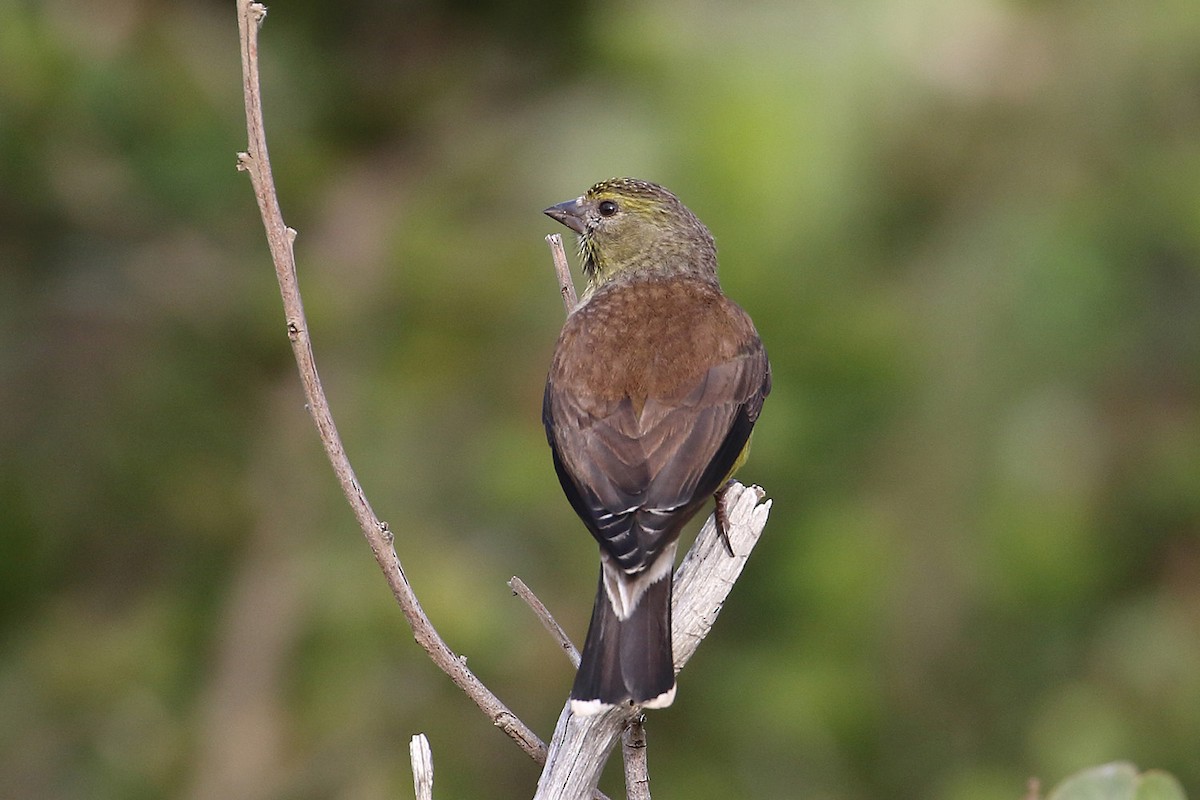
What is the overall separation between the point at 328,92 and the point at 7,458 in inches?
87.2

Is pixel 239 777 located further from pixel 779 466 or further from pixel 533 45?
pixel 533 45

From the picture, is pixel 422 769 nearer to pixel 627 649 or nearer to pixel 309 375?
pixel 627 649

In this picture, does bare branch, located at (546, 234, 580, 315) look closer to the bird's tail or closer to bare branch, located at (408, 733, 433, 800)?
the bird's tail

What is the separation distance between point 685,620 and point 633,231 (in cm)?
210

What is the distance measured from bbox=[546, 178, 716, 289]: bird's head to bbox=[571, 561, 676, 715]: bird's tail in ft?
5.83

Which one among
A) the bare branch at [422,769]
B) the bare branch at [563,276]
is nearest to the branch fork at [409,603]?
the bare branch at [422,769]

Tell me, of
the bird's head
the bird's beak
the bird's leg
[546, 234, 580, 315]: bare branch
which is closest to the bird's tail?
the bird's leg

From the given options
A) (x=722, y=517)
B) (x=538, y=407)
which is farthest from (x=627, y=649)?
(x=538, y=407)

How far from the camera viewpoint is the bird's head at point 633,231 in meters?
5.07

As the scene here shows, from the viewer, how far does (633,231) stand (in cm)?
510

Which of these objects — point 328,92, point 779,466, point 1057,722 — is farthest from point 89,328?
point 1057,722

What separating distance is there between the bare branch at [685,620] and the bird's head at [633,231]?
4.67 ft

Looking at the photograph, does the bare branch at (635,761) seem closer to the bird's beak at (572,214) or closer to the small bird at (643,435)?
the small bird at (643,435)

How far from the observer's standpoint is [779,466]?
6449 millimetres
